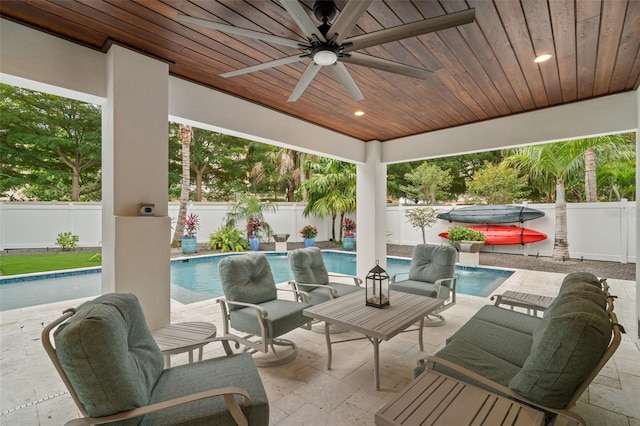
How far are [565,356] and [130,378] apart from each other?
6.50 ft

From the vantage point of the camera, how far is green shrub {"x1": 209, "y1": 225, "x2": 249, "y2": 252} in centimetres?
1027

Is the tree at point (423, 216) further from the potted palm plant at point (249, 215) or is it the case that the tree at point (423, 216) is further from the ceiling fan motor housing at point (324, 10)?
the ceiling fan motor housing at point (324, 10)

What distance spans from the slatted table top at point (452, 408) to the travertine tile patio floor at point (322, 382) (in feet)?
2.34

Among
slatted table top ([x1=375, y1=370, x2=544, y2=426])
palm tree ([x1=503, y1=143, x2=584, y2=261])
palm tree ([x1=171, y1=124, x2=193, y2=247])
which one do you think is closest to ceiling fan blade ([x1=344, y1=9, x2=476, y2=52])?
slatted table top ([x1=375, y1=370, x2=544, y2=426])

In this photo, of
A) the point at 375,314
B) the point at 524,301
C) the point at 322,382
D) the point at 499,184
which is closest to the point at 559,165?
the point at 499,184

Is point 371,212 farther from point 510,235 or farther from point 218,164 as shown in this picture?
point 218,164

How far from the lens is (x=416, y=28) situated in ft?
5.91

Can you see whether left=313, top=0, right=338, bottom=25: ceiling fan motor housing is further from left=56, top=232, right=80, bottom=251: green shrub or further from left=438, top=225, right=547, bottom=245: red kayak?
left=56, top=232, right=80, bottom=251: green shrub

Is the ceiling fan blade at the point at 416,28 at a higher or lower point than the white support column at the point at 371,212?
higher

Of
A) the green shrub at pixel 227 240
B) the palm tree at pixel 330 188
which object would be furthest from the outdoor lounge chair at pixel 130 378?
the palm tree at pixel 330 188

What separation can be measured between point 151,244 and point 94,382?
1.71 metres

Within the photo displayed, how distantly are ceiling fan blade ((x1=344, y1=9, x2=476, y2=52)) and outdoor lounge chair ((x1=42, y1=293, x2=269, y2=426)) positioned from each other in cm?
213

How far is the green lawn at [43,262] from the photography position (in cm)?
663

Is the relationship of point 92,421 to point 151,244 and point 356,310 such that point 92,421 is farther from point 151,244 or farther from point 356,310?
point 356,310
